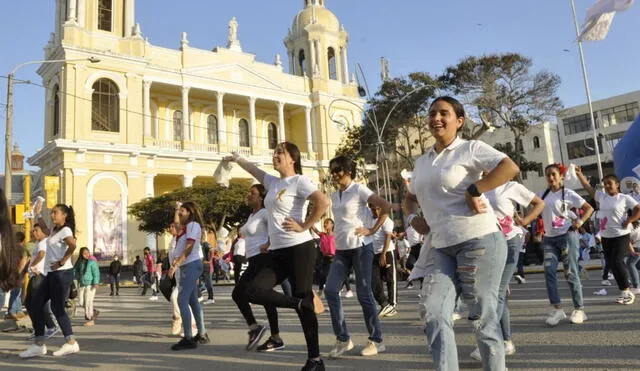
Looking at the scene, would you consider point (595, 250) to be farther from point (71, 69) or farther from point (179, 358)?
point (71, 69)

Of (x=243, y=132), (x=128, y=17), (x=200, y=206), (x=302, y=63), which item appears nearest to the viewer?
(x=200, y=206)

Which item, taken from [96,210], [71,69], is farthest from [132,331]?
[71,69]

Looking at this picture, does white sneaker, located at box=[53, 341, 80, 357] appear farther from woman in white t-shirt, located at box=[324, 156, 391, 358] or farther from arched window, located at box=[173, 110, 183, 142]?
arched window, located at box=[173, 110, 183, 142]

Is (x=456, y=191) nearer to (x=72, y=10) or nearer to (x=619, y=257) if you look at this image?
(x=619, y=257)

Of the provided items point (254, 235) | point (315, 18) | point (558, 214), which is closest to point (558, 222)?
point (558, 214)

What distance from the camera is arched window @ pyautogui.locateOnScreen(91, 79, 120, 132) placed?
36781mm

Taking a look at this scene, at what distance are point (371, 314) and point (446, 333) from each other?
2.38 metres

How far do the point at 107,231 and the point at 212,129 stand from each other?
556 inches

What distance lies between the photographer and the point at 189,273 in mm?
6449

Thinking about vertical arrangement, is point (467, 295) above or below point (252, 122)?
below

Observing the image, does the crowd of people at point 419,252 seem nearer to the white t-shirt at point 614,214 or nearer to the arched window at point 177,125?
the white t-shirt at point 614,214

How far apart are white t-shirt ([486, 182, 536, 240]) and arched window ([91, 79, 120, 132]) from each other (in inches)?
1402

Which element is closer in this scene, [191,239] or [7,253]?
[7,253]

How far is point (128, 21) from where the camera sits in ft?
129
